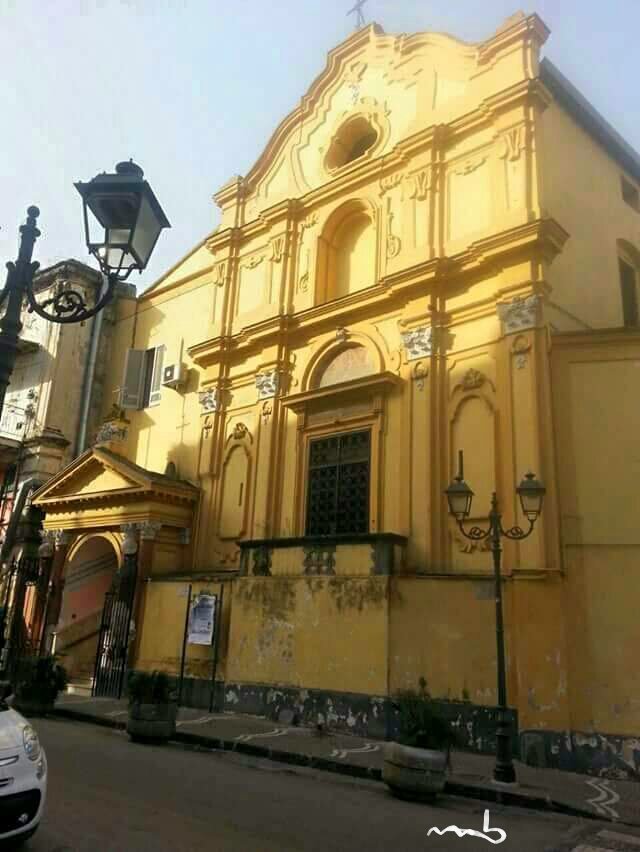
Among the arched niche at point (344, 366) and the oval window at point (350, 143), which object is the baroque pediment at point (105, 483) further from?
the oval window at point (350, 143)

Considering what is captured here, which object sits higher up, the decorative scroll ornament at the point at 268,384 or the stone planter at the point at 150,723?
the decorative scroll ornament at the point at 268,384

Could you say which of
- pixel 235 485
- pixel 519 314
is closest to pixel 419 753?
pixel 519 314

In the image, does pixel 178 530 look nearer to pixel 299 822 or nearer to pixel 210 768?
pixel 210 768

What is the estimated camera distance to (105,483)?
1827 centimetres

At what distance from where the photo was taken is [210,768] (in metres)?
9.42

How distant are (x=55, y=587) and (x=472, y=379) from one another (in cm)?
1224

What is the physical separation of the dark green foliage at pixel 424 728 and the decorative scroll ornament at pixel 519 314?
23.4ft

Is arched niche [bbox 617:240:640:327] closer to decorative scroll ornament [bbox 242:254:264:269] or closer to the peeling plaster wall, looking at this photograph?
decorative scroll ornament [bbox 242:254:264:269]

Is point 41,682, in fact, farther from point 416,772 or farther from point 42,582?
point 416,772

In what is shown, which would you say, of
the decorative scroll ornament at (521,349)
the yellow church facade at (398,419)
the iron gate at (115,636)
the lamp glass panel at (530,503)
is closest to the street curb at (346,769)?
the yellow church facade at (398,419)

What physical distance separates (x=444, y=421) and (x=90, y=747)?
8.37m

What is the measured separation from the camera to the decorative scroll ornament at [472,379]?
13.6m

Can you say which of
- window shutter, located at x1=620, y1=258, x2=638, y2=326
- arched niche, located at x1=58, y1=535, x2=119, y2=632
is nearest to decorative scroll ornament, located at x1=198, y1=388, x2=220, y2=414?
arched niche, located at x1=58, y1=535, x2=119, y2=632

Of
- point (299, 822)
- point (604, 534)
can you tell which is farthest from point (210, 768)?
point (604, 534)
